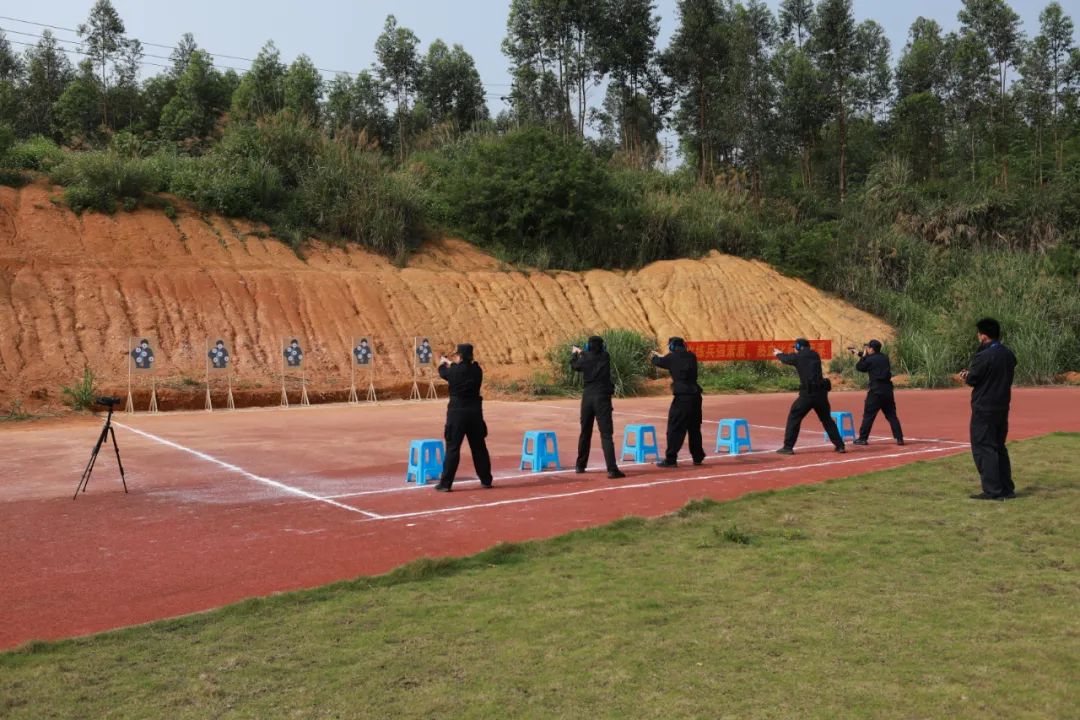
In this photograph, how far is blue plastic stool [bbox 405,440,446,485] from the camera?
12148 mm

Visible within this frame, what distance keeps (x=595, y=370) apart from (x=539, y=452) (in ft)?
5.39

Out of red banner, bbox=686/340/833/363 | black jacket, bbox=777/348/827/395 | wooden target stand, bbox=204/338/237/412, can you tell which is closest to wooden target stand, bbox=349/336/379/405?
wooden target stand, bbox=204/338/237/412

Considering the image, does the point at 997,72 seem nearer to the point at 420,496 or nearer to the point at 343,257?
the point at 343,257

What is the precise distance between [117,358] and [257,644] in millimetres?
21601

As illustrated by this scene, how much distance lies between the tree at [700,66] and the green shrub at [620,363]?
903 inches

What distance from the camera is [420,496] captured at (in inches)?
438

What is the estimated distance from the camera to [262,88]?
4809cm

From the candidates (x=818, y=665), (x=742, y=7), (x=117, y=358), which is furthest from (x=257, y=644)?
(x=742, y=7)

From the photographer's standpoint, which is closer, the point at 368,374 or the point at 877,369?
the point at 877,369

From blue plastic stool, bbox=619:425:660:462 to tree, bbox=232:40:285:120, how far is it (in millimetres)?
32083

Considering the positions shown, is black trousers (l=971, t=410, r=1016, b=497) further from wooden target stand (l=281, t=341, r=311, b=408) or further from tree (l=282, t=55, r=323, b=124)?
tree (l=282, t=55, r=323, b=124)

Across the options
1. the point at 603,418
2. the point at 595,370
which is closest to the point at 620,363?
the point at 595,370

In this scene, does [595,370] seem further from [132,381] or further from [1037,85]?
[1037,85]

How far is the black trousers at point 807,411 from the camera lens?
47.1ft
